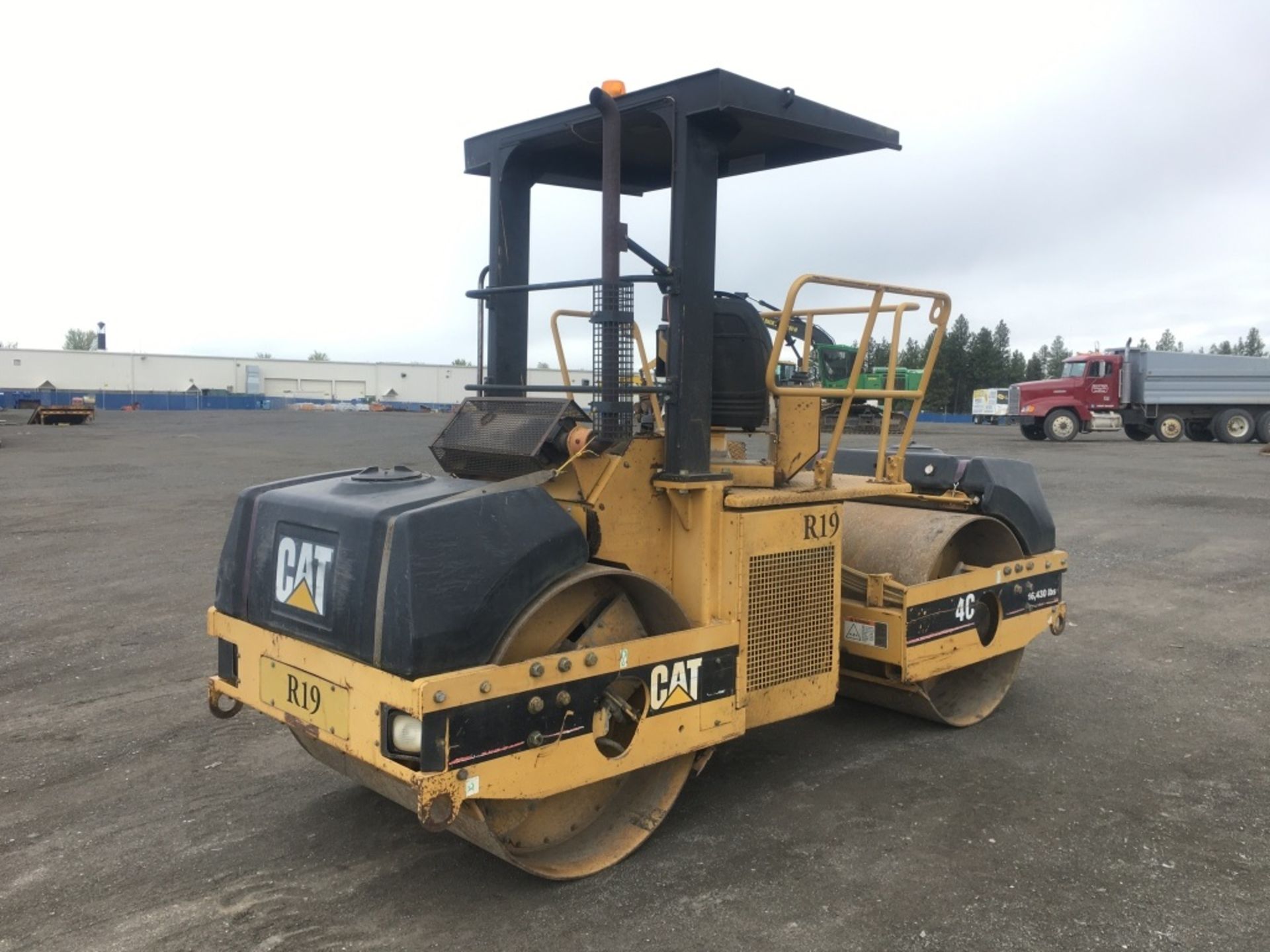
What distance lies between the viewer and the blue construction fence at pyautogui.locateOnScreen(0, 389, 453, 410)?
61.1 meters

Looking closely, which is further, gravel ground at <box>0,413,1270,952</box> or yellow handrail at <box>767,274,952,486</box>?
yellow handrail at <box>767,274,952,486</box>

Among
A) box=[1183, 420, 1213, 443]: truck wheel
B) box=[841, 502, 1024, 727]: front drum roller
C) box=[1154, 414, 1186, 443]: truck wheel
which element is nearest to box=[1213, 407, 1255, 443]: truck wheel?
box=[1183, 420, 1213, 443]: truck wheel

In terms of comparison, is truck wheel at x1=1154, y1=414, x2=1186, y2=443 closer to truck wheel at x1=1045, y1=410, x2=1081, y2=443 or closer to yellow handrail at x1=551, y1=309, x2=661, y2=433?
truck wheel at x1=1045, y1=410, x2=1081, y2=443

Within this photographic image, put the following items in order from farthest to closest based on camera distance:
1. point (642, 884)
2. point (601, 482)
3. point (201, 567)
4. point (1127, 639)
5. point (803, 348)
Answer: point (201, 567) → point (1127, 639) → point (803, 348) → point (601, 482) → point (642, 884)

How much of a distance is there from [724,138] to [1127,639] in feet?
16.5

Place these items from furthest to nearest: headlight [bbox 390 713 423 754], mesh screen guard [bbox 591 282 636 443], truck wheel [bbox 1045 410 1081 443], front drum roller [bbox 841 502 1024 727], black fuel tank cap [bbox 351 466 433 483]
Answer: truck wheel [bbox 1045 410 1081 443] < front drum roller [bbox 841 502 1024 727] < mesh screen guard [bbox 591 282 636 443] < black fuel tank cap [bbox 351 466 433 483] < headlight [bbox 390 713 423 754]

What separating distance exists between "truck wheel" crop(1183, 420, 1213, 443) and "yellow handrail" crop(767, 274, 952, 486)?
31.4 m

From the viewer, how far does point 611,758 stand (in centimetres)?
358

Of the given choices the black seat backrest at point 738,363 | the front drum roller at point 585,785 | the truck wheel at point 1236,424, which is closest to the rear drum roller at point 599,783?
the front drum roller at point 585,785

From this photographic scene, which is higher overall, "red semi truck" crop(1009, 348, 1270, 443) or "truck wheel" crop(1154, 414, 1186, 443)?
"red semi truck" crop(1009, 348, 1270, 443)

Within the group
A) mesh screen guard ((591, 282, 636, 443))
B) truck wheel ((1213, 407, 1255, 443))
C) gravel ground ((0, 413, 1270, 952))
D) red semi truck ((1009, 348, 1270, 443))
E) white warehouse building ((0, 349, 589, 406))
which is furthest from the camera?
white warehouse building ((0, 349, 589, 406))

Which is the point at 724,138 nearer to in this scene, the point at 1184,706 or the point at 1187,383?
the point at 1184,706

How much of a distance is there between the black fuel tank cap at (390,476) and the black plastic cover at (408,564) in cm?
3

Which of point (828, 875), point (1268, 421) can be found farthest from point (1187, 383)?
point (828, 875)
